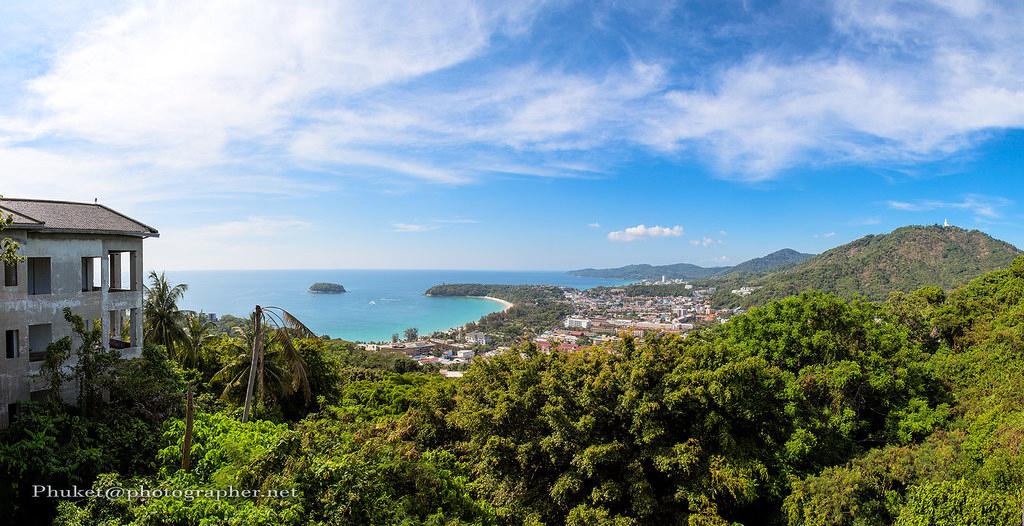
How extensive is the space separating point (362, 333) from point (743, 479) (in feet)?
289

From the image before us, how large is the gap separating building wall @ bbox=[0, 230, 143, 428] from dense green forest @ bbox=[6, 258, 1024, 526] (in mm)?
1243

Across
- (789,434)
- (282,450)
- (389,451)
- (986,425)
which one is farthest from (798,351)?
(282,450)

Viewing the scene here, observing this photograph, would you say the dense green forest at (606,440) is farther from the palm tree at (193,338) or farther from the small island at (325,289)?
the small island at (325,289)

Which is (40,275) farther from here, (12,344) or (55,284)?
(12,344)

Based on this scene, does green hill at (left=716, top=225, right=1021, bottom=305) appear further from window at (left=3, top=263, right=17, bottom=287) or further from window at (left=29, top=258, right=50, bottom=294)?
window at (left=3, top=263, right=17, bottom=287)

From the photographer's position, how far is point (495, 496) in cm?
1119

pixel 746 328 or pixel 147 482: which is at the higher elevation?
pixel 746 328

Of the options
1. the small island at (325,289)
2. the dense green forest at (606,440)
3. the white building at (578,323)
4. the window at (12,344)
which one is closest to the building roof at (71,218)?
the window at (12,344)

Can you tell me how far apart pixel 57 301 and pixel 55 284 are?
37 centimetres

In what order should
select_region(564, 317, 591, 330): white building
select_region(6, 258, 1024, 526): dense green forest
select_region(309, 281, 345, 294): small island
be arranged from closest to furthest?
select_region(6, 258, 1024, 526): dense green forest
select_region(564, 317, 591, 330): white building
select_region(309, 281, 345, 294): small island

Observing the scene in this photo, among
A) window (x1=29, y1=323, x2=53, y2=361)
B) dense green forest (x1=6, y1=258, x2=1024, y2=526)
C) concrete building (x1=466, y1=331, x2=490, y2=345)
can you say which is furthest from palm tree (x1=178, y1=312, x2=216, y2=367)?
concrete building (x1=466, y1=331, x2=490, y2=345)

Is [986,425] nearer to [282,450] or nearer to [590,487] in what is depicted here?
[590,487]

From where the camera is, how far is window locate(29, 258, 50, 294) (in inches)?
462

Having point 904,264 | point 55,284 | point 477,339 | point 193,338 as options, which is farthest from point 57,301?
point 904,264
